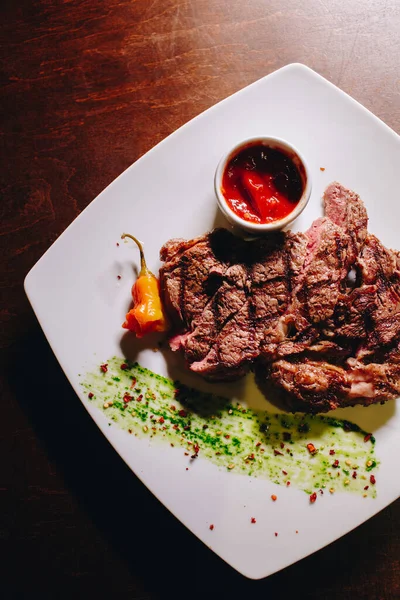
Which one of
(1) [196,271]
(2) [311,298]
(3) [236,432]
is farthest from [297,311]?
(3) [236,432]

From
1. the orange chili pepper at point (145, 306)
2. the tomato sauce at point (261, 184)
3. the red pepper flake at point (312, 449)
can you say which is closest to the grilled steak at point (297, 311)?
the orange chili pepper at point (145, 306)

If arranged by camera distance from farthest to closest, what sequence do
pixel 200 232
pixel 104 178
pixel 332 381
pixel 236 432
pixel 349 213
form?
pixel 104 178 → pixel 200 232 → pixel 236 432 → pixel 349 213 → pixel 332 381

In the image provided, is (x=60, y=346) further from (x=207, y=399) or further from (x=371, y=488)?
(x=371, y=488)

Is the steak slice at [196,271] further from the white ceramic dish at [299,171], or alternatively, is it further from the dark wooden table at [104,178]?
the dark wooden table at [104,178]

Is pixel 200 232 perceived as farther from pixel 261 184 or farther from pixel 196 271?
pixel 261 184

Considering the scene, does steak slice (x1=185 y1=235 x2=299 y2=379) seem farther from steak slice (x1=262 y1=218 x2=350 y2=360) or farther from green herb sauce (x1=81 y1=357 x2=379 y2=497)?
green herb sauce (x1=81 y1=357 x2=379 y2=497)

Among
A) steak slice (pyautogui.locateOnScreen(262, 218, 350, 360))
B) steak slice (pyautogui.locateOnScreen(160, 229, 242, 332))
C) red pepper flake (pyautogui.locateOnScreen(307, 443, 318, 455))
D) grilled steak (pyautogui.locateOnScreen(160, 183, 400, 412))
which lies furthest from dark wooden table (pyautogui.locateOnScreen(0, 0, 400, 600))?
steak slice (pyautogui.locateOnScreen(262, 218, 350, 360))

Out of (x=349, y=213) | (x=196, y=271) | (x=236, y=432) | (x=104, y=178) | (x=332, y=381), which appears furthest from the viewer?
(x=104, y=178)

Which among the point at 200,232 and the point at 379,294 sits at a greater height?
the point at 379,294

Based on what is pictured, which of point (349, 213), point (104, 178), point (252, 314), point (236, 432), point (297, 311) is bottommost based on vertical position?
point (236, 432)

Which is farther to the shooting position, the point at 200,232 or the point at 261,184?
the point at 200,232
